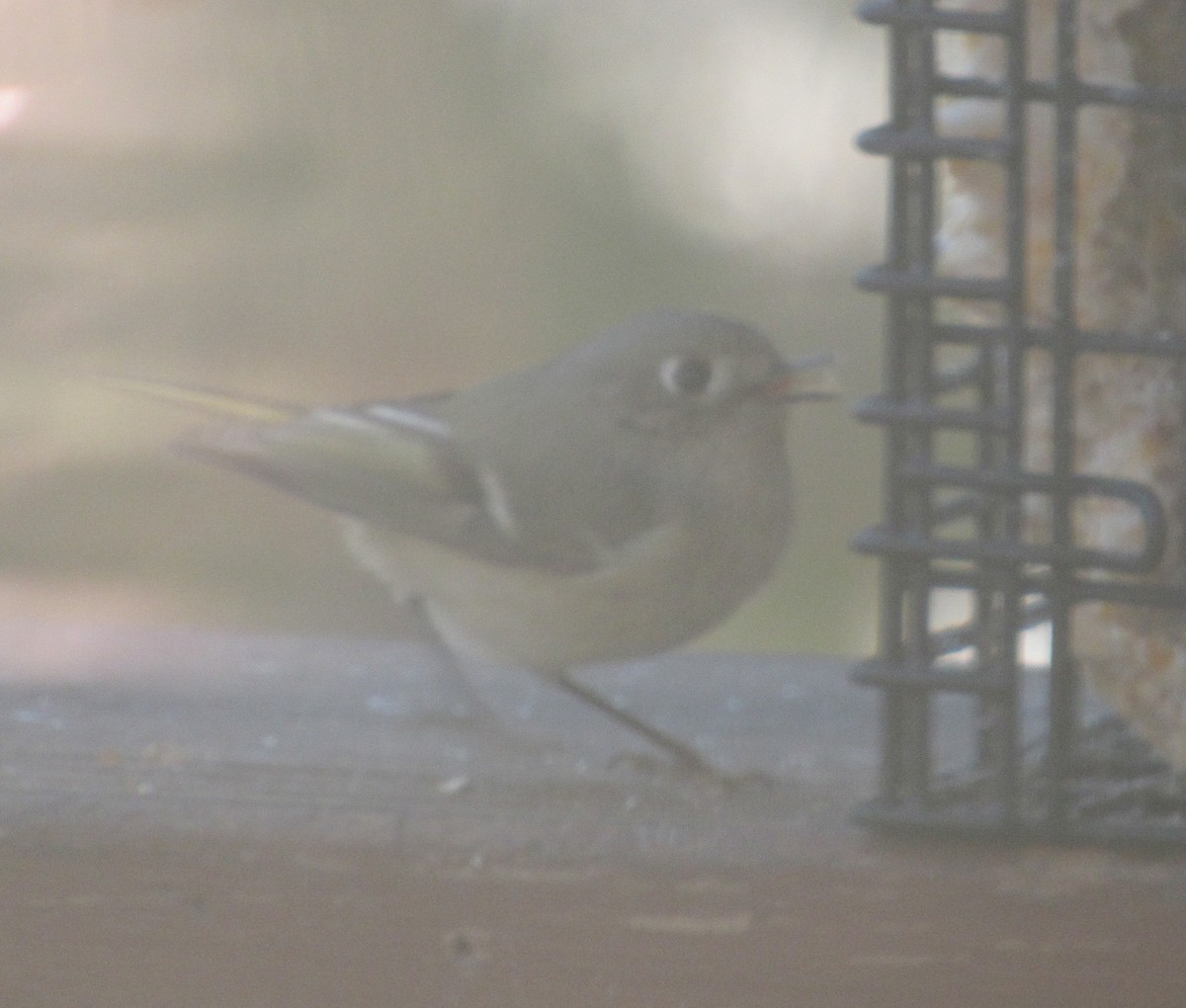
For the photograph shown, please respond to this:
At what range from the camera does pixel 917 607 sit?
957 mm

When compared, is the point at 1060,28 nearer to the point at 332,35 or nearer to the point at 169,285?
the point at 332,35

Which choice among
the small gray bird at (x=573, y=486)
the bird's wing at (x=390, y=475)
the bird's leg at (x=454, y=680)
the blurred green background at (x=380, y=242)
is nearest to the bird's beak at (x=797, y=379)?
the small gray bird at (x=573, y=486)

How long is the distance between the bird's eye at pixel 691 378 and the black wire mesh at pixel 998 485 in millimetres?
311

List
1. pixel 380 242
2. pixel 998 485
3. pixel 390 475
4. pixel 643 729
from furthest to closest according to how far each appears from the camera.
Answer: pixel 380 242 < pixel 390 475 < pixel 643 729 < pixel 998 485

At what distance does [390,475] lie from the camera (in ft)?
4.26

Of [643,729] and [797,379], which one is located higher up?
[797,379]

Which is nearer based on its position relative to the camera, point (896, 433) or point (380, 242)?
point (896, 433)

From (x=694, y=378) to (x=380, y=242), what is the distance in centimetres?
64

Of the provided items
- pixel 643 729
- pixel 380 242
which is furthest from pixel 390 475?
pixel 380 242

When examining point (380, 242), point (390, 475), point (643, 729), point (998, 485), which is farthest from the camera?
point (380, 242)

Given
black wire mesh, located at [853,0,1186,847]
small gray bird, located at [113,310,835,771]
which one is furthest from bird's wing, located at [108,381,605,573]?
black wire mesh, located at [853,0,1186,847]

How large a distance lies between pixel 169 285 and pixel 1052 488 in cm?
111

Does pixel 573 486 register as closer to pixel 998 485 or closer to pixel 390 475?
pixel 390 475

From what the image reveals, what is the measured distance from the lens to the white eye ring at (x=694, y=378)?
52.2 inches
